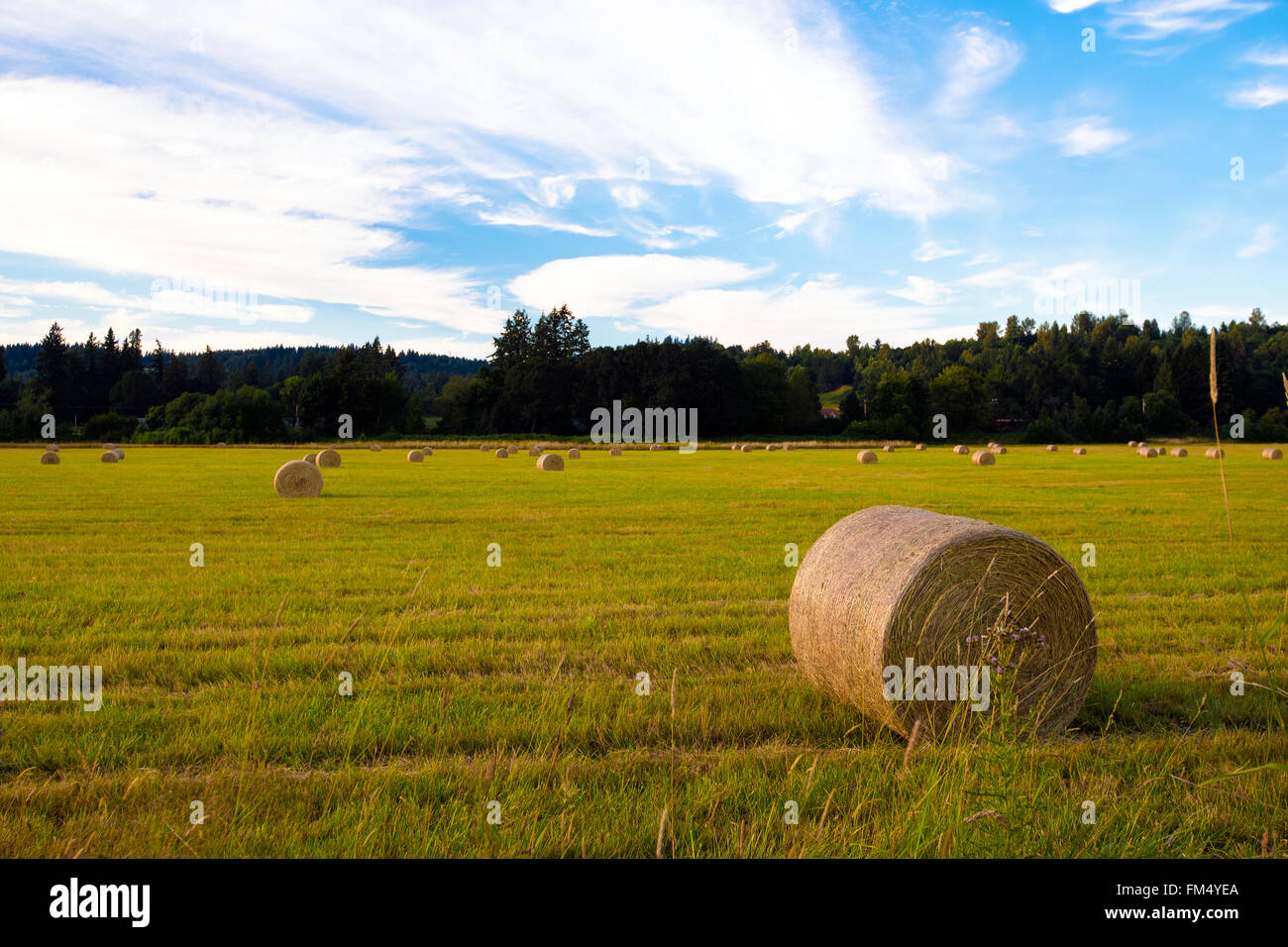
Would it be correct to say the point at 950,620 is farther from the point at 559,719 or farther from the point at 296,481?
the point at 296,481

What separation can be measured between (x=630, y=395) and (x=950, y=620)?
341 feet

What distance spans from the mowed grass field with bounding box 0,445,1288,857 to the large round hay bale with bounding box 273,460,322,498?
9768mm

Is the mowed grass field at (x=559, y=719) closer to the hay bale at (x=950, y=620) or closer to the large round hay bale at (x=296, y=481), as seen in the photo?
the hay bale at (x=950, y=620)

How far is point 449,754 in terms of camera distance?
213 inches

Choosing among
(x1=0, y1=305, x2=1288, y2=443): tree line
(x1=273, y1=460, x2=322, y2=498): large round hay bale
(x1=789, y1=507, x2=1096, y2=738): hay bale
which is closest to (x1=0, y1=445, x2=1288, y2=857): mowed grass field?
(x1=789, y1=507, x2=1096, y2=738): hay bale

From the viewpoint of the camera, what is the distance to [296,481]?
1004 inches

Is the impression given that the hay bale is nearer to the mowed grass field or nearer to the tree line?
the mowed grass field

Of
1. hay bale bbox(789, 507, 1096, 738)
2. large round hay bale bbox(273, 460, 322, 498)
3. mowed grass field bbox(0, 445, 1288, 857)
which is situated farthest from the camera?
large round hay bale bbox(273, 460, 322, 498)

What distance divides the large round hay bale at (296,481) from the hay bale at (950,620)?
884 inches

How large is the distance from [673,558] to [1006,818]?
33.6 feet

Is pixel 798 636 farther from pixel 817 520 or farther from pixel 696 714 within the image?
pixel 817 520

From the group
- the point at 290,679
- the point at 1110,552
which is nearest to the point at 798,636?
the point at 290,679

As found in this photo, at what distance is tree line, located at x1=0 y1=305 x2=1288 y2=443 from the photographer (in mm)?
97438

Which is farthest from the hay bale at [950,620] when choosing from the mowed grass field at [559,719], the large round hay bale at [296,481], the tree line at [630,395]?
the tree line at [630,395]
